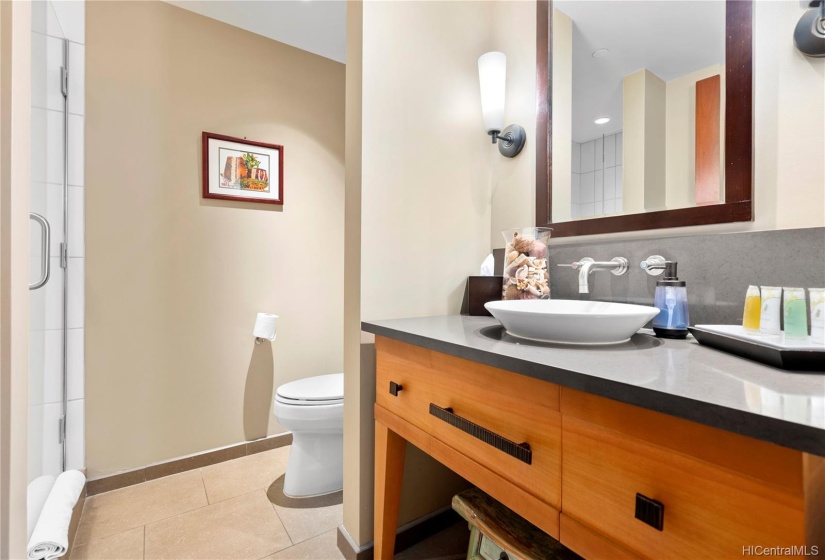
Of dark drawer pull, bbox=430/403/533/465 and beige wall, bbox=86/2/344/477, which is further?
beige wall, bbox=86/2/344/477

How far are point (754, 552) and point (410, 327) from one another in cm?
77

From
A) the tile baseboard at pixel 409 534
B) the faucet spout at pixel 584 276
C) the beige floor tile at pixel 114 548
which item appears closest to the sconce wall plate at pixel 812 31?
the faucet spout at pixel 584 276

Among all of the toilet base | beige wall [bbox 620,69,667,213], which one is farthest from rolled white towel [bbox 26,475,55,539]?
beige wall [bbox 620,69,667,213]

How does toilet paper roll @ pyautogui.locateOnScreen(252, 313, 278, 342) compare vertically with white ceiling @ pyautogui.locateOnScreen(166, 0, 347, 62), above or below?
below

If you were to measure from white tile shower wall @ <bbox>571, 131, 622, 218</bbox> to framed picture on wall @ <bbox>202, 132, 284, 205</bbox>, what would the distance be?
65.8 inches

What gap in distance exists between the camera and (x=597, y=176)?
123cm

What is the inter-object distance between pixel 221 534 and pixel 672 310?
174cm

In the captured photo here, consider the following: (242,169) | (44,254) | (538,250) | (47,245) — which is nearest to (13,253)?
(47,245)

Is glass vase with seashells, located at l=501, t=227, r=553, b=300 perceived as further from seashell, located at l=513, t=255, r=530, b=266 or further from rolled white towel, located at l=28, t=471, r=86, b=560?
rolled white towel, located at l=28, t=471, r=86, b=560

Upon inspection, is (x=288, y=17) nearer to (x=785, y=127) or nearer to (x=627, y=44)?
(x=627, y=44)

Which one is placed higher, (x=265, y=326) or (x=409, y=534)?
(x=265, y=326)

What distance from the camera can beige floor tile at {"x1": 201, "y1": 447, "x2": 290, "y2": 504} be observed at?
1.77 meters

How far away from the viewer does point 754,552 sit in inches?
16.6

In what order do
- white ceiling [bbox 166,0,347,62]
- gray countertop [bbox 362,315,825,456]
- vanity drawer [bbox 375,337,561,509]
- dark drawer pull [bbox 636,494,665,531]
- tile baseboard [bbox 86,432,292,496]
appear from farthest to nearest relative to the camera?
white ceiling [bbox 166,0,347,62] → tile baseboard [bbox 86,432,292,496] → vanity drawer [bbox 375,337,561,509] → dark drawer pull [bbox 636,494,665,531] → gray countertop [bbox 362,315,825,456]
